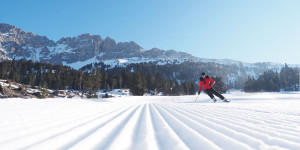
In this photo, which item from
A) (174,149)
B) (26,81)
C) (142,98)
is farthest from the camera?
(26,81)

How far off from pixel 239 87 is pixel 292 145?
19242cm

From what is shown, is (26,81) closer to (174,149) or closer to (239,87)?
(174,149)

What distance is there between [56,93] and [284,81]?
112938 mm

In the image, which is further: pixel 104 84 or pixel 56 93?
pixel 104 84

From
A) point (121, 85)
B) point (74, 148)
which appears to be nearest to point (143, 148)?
point (74, 148)

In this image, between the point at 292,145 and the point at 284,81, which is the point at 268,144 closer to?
the point at 292,145

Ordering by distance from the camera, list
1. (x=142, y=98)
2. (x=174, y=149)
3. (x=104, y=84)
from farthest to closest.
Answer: (x=104, y=84), (x=142, y=98), (x=174, y=149)

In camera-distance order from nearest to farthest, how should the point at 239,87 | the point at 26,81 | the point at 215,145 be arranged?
the point at 215,145
the point at 26,81
the point at 239,87

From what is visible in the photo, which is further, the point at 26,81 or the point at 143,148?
the point at 26,81

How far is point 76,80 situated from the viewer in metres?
84.8

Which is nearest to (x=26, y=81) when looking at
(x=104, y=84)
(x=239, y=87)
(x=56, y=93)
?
(x=104, y=84)

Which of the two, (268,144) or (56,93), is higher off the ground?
(268,144)

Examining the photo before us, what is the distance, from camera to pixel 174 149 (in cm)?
132

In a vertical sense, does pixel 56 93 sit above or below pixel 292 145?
below
